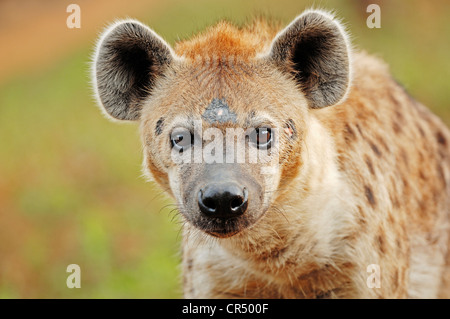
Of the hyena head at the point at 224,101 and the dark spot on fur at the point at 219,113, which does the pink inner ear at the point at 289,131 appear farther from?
the dark spot on fur at the point at 219,113

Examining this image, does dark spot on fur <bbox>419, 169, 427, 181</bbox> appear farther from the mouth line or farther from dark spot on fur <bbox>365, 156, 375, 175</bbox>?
the mouth line

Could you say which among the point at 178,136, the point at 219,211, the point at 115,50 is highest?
the point at 115,50

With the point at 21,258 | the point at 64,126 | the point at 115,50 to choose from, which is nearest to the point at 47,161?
the point at 64,126

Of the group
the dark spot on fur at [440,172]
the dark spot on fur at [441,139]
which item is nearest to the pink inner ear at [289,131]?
the dark spot on fur at [440,172]

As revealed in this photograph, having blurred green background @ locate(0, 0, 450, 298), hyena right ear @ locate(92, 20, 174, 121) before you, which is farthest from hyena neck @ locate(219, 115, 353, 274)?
hyena right ear @ locate(92, 20, 174, 121)

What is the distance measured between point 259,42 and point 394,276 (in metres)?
1.36

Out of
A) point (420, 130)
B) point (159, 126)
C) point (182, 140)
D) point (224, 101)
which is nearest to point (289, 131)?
point (224, 101)

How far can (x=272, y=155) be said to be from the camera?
9.93ft

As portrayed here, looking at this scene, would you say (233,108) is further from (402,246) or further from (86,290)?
(86,290)

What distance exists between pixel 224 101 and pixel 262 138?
22 cm

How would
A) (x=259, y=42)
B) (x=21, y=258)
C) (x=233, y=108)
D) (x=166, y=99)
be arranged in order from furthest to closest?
(x=21, y=258), (x=259, y=42), (x=166, y=99), (x=233, y=108)

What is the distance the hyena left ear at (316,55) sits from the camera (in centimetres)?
313

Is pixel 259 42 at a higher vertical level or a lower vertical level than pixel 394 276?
higher

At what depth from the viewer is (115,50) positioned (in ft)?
10.8
